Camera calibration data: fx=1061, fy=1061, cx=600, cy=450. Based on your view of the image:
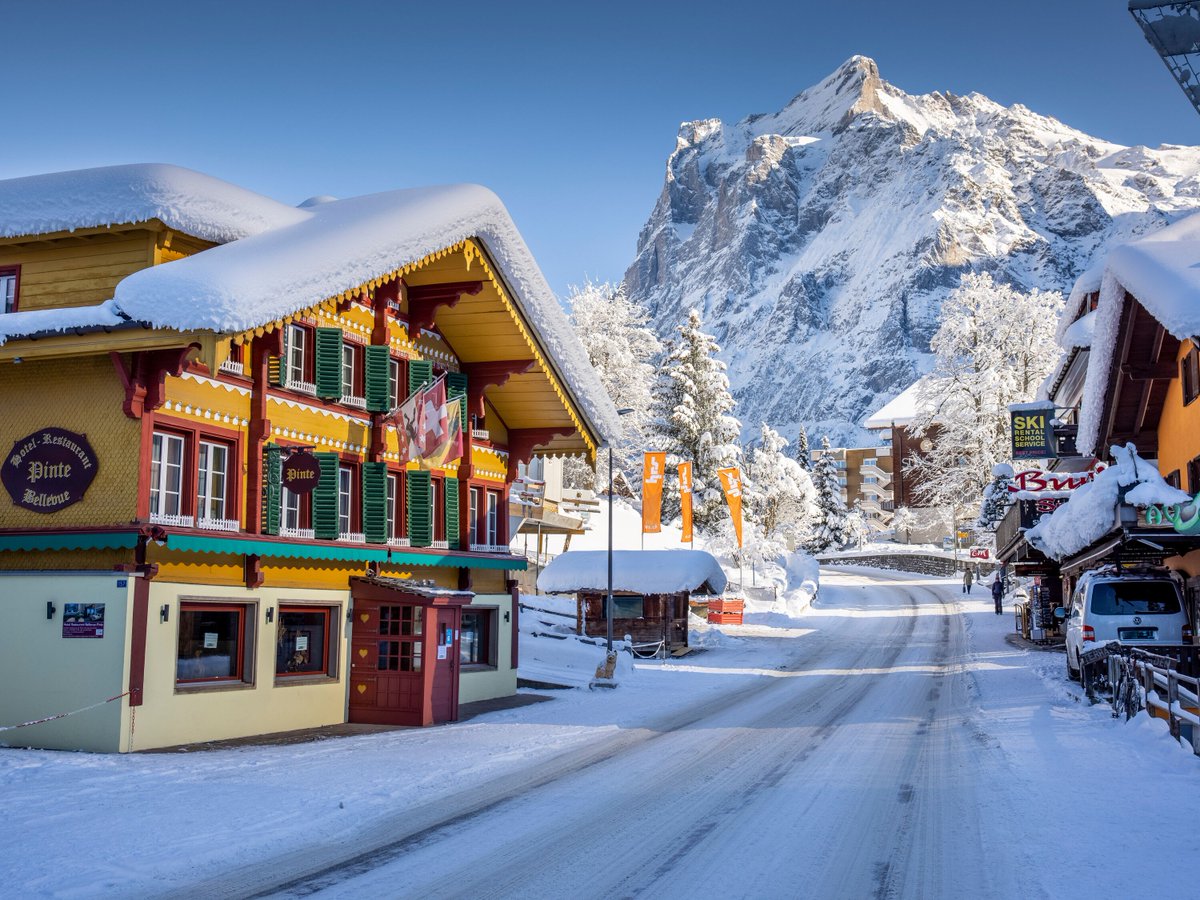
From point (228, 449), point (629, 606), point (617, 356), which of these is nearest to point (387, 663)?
point (228, 449)

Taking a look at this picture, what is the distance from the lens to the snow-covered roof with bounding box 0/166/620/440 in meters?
14.8

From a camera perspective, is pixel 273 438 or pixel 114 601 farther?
pixel 273 438

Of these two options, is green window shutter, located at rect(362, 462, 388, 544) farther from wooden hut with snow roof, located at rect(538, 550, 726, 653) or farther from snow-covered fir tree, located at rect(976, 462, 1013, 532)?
snow-covered fir tree, located at rect(976, 462, 1013, 532)

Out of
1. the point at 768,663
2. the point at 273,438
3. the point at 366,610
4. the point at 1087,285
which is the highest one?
the point at 1087,285

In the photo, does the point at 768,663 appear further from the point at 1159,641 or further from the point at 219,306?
the point at 219,306

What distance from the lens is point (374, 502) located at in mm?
20375

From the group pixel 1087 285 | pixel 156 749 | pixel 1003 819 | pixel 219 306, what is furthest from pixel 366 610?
pixel 1087 285

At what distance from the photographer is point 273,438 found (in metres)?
18.3

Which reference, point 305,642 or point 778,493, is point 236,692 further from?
point 778,493

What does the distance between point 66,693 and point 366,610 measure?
5802mm

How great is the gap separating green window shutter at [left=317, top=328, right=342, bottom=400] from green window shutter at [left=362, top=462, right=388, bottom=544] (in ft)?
6.07

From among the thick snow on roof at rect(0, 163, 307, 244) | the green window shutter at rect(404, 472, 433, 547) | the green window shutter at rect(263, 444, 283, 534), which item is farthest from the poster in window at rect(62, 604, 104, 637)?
the green window shutter at rect(404, 472, 433, 547)

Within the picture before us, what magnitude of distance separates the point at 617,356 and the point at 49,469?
5003 centimetres

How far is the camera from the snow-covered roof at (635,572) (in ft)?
123
